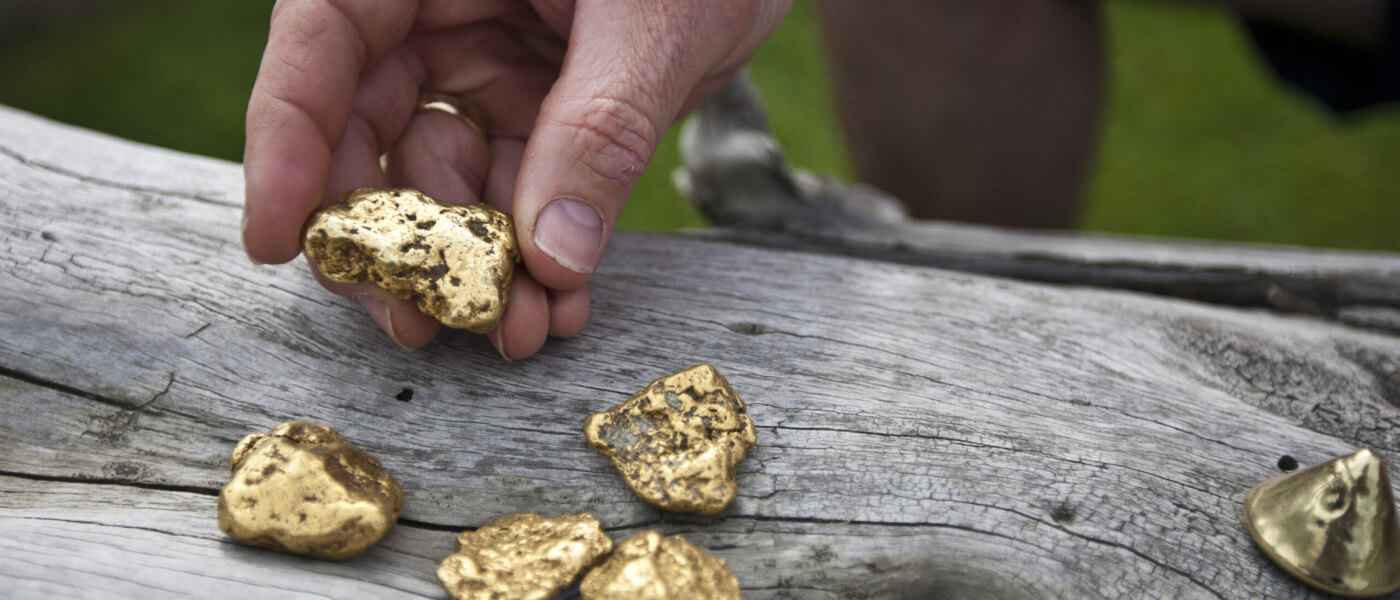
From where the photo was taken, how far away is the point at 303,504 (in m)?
1.30

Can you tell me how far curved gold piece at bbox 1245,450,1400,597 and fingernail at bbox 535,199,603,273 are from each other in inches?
49.0

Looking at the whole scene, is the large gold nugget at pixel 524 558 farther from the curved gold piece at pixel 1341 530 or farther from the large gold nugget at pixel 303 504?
the curved gold piece at pixel 1341 530

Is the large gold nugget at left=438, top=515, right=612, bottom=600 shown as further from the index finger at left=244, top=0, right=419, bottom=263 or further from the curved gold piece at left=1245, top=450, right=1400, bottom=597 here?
the curved gold piece at left=1245, top=450, right=1400, bottom=597

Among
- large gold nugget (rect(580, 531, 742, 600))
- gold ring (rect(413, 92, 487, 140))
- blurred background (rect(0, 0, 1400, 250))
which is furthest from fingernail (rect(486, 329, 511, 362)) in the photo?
blurred background (rect(0, 0, 1400, 250))

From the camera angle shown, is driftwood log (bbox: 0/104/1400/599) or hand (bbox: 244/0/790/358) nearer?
driftwood log (bbox: 0/104/1400/599)

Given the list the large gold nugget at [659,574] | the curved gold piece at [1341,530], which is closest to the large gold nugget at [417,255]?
the large gold nugget at [659,574]

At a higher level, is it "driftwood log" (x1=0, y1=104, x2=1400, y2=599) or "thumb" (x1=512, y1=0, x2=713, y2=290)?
"thumb" (x1=512, y1=0, x2=713, y2=290)

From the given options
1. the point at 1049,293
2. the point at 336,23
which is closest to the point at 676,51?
the point at 336,23

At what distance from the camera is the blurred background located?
16.6 ft

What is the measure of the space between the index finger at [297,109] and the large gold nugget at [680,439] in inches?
26.2

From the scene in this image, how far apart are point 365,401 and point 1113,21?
269 inches

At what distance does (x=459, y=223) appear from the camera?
155 centimetres

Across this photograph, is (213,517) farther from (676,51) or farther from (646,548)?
(676,51)

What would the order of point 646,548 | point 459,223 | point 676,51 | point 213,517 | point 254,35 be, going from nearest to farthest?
point 646,548, point 213,517, point 459,223, point 676,51, point 254,35
